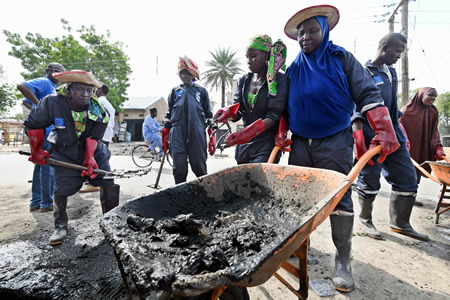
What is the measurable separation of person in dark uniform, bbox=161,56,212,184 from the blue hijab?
1.84 m

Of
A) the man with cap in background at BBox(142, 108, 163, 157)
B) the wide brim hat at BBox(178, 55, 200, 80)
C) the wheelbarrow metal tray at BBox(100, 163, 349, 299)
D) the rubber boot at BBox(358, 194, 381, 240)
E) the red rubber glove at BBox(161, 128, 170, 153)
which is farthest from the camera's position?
the man with cap in background at BBox(142, 108, 163, 157)

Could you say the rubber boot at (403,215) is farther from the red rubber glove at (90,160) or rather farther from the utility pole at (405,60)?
the utility pole at (405,60)

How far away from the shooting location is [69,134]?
2.36 meters

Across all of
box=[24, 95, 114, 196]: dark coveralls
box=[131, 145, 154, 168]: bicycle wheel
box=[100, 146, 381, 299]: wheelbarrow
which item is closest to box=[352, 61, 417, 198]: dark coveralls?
box=[100, 146, 381, 299]: wheelbarrow

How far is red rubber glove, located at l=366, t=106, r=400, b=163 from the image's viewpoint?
149cm

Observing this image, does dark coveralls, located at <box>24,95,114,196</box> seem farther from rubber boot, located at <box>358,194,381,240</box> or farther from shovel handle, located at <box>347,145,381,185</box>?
rubber boot, located at <box>358,194,381,240</box>

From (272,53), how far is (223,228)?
161 centimetres

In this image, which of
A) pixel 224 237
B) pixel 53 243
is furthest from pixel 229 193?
pixel 53 243

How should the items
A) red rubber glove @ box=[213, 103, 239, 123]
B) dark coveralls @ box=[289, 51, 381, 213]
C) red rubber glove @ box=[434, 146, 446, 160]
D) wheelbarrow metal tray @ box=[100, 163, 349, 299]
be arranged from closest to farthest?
1. wheelbarrow metal tray @ box=[100, 163, 349, 299]
2. dark coveralls @ box=[289, 51, 381, 213]
3. red rubber glove @ box=[213, 103, 239, 123]
4. red rubber glove @ box=[434, 146, 446, 160]

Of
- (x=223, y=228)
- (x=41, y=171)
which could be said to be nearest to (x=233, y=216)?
(x=223, y=228)

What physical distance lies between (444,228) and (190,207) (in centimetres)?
318

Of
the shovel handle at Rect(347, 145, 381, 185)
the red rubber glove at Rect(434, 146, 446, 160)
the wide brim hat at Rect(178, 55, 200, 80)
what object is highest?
the wide brim hat at Rect(178, 55, 200, 80)

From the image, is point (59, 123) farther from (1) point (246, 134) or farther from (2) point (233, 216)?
(2) point (233, 216)

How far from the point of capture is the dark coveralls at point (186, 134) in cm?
345
